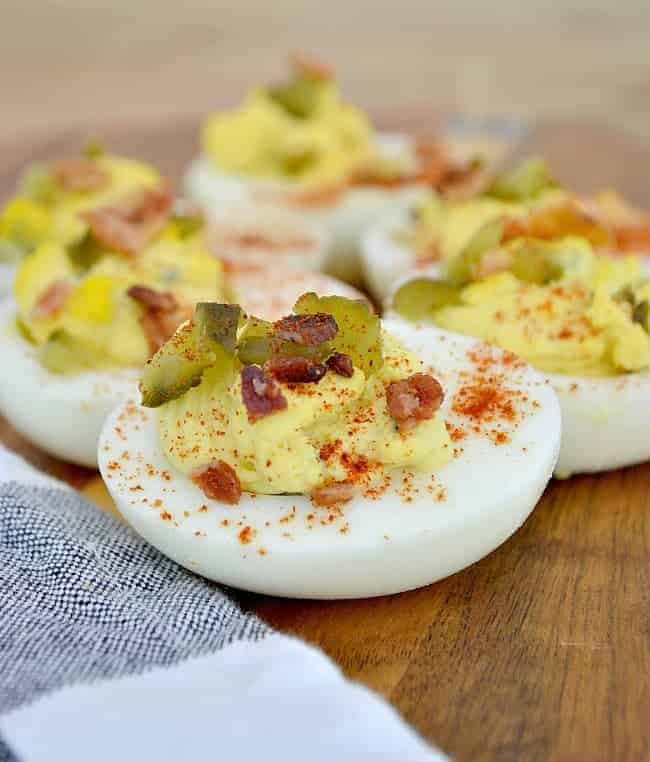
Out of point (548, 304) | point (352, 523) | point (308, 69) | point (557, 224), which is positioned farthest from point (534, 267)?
point (308, 69)

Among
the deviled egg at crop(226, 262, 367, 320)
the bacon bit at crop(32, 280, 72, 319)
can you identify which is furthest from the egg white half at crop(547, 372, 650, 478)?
the bacon bit at crop(32, 280, 72, 319)

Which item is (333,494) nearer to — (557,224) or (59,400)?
(59,400)

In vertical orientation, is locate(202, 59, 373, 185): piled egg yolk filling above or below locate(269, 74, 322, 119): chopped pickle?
below

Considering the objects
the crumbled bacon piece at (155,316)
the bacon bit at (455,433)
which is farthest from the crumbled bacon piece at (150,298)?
the bacon bit at (455,433)

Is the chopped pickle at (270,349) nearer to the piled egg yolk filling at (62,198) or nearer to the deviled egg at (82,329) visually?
the deviled egg at (82,329)

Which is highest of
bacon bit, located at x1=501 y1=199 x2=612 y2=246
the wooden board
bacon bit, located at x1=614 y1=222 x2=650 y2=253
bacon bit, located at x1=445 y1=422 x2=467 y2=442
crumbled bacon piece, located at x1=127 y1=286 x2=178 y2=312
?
bacon bit, located at x1=445 y1=422 x2=467 y2=442

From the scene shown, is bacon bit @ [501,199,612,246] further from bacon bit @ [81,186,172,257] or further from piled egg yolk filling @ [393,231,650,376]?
bacon bit @ [81,186,172,257]
